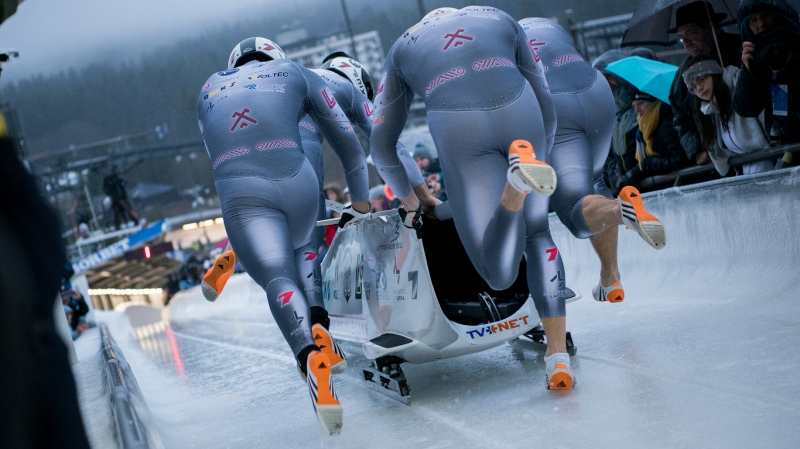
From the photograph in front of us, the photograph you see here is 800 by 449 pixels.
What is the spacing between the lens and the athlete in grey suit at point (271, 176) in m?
2.78

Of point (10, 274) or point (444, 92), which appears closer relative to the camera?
point (10, 274)

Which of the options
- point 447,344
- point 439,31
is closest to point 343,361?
point 447,344

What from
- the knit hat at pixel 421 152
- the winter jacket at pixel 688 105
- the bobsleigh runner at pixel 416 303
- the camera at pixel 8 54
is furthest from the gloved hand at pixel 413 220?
the knit hat at pixel 421 152

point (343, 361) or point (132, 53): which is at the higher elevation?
point (132, 53)

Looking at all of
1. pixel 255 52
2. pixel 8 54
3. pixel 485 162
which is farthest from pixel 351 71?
pixel 485 162

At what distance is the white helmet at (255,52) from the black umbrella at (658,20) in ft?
9.63

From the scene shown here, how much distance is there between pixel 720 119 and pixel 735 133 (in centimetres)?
15

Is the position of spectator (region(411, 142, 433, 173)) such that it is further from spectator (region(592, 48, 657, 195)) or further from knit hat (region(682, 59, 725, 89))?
knit hat (region(682, 59, 725, 89))

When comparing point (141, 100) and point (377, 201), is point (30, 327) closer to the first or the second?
point (377, 201)

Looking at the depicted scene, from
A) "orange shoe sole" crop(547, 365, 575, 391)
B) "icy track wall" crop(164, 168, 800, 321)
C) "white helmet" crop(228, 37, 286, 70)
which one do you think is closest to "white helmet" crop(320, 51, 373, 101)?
"white helmet" crop(228, 37, 286, 70)

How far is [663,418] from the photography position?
1924mm

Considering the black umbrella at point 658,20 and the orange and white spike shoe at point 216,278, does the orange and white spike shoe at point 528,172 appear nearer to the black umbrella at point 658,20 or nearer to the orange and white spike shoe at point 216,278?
the orange and white spike shoe at point 216,278

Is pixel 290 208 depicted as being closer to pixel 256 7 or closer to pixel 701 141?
pixel 701 141

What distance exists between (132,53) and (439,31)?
1127 inches
